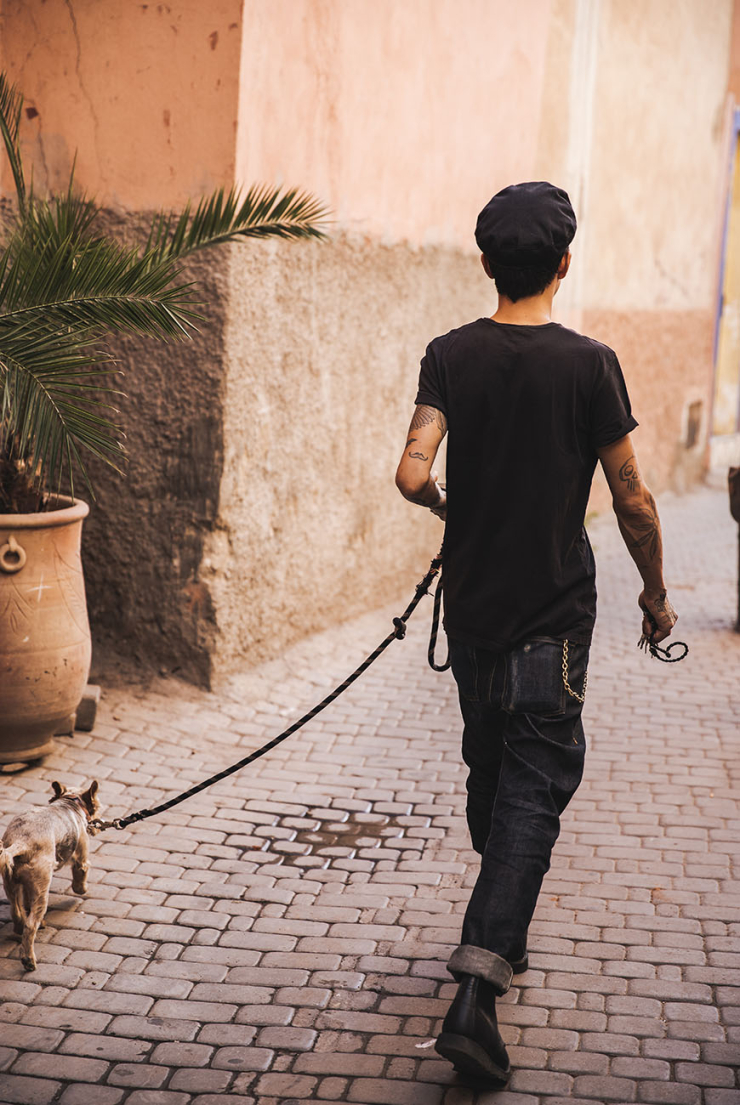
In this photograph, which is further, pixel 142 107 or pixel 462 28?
pixel 462 28

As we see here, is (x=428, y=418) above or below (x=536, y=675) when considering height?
above

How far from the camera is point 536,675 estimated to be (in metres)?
3.13

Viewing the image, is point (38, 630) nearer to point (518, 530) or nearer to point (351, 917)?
point (351, 917)

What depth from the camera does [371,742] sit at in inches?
224

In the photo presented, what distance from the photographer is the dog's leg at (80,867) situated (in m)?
3.95

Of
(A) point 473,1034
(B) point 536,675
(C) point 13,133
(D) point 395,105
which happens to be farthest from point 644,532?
(D) point 395,105

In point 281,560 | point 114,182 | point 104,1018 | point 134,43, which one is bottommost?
point 104,1018

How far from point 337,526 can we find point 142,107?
8.07ft

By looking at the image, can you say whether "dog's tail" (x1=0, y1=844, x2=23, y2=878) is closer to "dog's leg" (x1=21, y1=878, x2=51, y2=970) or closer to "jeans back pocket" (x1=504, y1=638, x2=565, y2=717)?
"dog's leg" (x1=21, y1=878, x2=51, y2=970)

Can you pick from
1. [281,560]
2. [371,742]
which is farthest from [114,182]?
[371,742]

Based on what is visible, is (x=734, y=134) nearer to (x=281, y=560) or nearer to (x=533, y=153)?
(x=533, y=153)

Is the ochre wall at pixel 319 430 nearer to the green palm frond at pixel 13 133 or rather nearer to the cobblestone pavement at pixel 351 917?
the cobblestone pavement at pixel 351 917

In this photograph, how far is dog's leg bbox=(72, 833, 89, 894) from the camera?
3.95 meters

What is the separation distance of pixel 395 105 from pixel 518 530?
4.96 metres
